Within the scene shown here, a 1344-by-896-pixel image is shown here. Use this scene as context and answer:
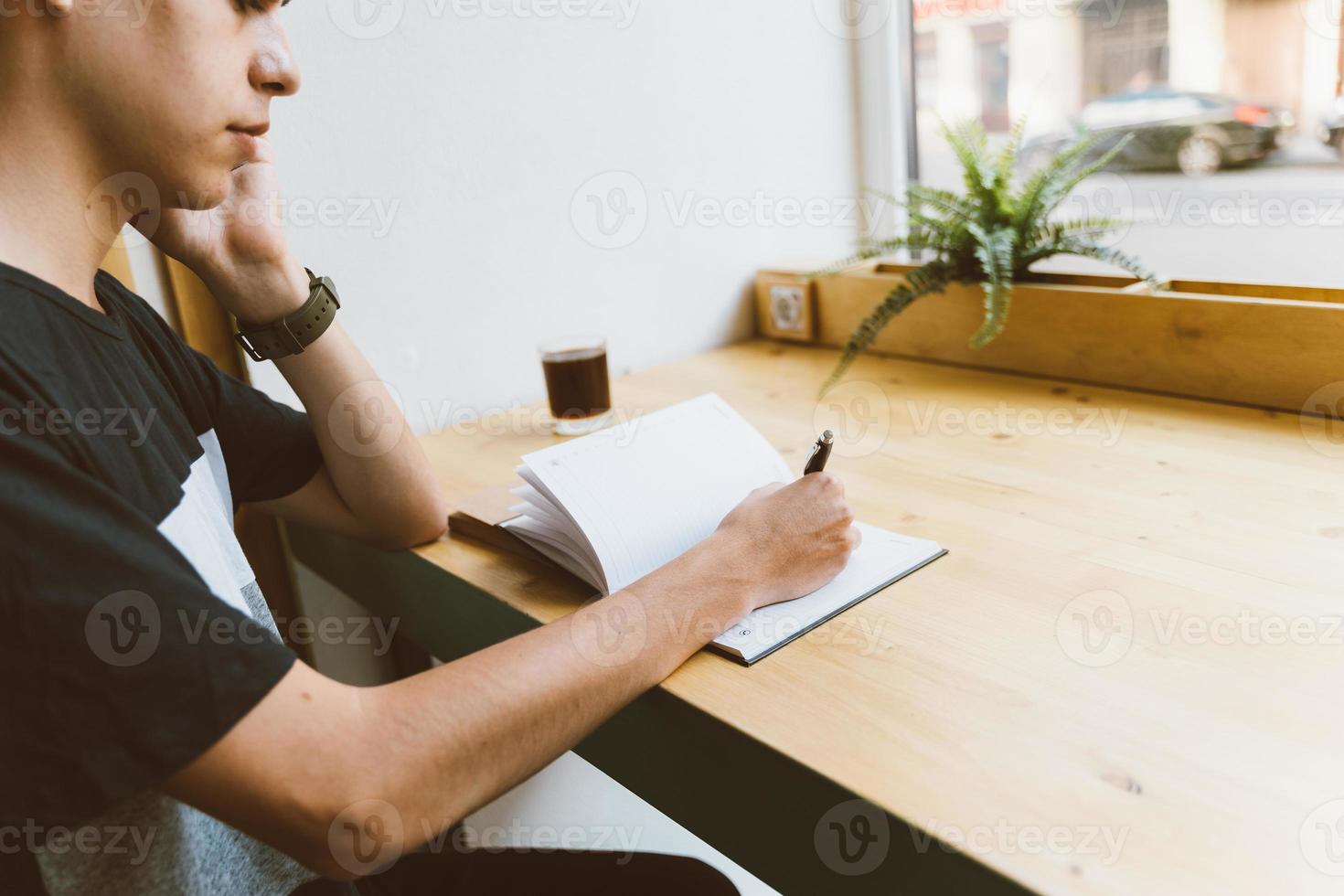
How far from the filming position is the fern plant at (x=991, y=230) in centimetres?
136

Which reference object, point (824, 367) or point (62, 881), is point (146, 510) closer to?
point (62, 881)

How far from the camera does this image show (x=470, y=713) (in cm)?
68

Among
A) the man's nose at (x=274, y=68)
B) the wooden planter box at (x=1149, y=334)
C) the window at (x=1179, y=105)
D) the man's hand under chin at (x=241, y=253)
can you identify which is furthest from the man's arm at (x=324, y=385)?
the window at (x=1179, y=105)

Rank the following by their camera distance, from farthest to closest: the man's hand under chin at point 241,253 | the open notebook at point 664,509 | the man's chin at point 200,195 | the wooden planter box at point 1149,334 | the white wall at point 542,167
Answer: the white wall at point 542,167
the wooden planter box at point 1149,334
the man's hand under chin at point 241,253
the open notebook at point 664,509
the man's chin at point 200,195

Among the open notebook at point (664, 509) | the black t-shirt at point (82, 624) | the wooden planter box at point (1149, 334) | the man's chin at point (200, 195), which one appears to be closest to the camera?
the black t-shirt at point (82, 624)

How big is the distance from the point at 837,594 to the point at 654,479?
214 mm

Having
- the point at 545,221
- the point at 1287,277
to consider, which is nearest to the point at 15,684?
the point at 545,221

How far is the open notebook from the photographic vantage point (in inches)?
33.5

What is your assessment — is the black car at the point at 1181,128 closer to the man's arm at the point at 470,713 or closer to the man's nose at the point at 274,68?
the man's arm at the point at 470,713

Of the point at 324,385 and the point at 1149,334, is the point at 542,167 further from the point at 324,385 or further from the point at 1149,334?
the point at 1149,334

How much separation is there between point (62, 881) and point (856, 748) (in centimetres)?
54

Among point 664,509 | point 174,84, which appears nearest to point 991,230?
point 664,509

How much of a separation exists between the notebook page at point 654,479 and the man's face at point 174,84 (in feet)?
1.23

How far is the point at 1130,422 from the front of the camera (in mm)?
1205
